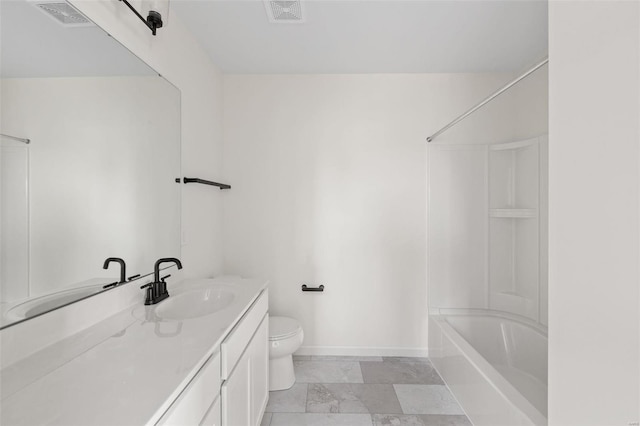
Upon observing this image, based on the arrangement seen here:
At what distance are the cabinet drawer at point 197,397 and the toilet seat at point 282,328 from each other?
924 millimetres

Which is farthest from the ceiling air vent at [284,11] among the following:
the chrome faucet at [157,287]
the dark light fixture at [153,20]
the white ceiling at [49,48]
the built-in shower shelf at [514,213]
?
the built-in shower shelf at [514,213]

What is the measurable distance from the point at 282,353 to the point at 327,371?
1.76ft

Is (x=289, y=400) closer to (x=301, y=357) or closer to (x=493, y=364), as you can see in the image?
(x=301, y=357)

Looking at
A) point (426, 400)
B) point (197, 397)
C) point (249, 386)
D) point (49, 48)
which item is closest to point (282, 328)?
point (249, 386)

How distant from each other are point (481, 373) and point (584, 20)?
1.70m

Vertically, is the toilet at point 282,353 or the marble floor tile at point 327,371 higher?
the toilet at point 282,353

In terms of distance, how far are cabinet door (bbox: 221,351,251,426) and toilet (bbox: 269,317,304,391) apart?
547mm

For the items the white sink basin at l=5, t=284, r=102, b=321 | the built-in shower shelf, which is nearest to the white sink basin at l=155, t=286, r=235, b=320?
the white sink basin at l=5, t=284, r=102, b=321

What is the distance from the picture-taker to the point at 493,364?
2049 mm

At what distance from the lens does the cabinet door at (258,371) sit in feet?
4.76

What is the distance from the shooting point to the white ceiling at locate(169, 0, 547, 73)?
1704 millimetres

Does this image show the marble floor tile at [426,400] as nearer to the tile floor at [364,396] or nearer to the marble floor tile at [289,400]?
the tile floor at [364,396]

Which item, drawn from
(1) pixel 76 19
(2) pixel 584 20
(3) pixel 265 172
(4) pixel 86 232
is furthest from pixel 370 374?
(1) pixel 76 19

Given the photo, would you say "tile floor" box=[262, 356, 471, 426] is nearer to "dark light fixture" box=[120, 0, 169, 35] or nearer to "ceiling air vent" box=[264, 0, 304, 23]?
"dark light fixture" box=[120, 0, 169, 35]
